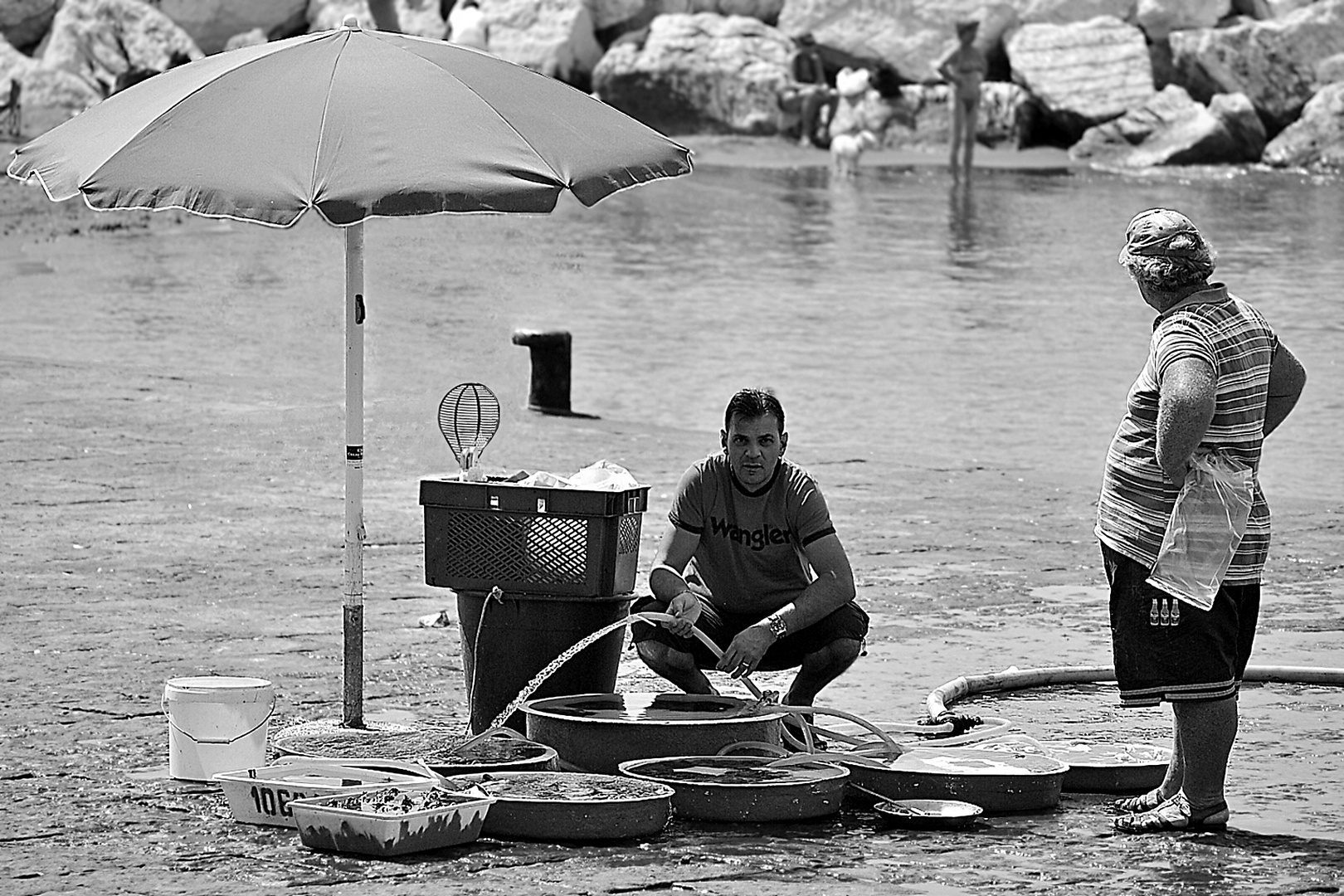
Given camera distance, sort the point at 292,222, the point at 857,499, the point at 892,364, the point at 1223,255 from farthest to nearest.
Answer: the point at 1223,255 < the point at 892,364 < the point at 857,499 < the point at 292,222

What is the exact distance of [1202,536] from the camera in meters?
5.27

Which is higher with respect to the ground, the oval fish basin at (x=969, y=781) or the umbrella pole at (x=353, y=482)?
the umbrella pole at (x=353, y=482)

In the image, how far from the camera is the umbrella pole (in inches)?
248

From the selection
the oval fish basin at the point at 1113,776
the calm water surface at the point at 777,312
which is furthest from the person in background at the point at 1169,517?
the calm water surface at the point at 777,312

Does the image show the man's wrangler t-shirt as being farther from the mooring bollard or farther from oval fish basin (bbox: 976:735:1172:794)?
Result: the mooring bollard

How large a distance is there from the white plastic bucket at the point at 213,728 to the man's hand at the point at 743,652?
1.27 meters

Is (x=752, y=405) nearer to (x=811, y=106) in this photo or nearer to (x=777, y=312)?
(x=777, y=312)

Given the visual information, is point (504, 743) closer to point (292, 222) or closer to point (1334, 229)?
point (292, 222)

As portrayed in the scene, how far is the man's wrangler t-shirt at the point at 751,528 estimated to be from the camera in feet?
20.3

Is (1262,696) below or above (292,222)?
below

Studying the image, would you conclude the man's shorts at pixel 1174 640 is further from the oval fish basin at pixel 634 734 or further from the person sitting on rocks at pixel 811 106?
the person sitting on rocks at pixel 811 106

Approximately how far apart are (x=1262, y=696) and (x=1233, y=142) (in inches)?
1290

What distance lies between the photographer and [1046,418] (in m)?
13.5

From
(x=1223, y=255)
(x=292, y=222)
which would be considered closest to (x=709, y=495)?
(x=292, y=222)
